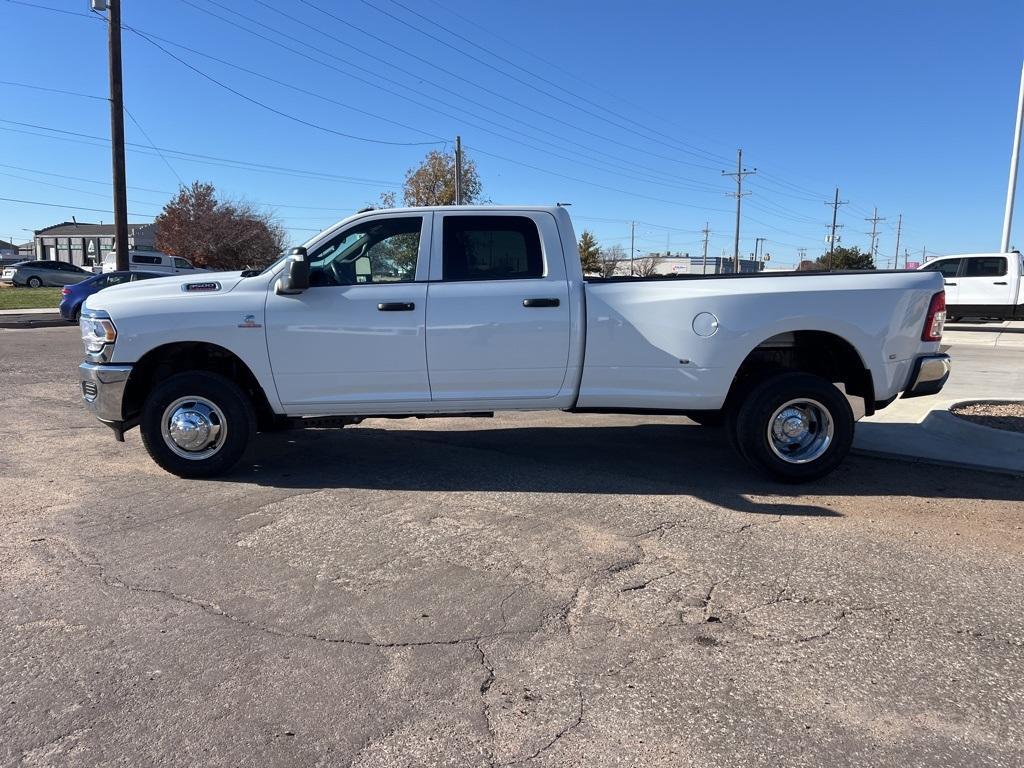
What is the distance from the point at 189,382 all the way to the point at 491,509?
2.53m

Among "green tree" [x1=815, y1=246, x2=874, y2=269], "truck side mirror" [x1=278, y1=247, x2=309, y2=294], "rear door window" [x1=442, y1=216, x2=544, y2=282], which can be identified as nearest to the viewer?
"truck side mirror" [x1=278, y1=247, x2=309, y2=294]

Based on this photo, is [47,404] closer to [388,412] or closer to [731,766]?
[388,412]

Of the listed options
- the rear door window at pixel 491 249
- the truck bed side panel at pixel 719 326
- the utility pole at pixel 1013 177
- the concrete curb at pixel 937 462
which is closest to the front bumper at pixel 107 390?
the rear door window at pixel 491 249

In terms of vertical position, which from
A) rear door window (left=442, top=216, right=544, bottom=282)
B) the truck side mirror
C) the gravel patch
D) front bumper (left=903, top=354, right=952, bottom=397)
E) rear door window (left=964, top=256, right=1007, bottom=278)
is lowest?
the gravel patch

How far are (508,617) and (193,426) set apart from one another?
10.8 ft

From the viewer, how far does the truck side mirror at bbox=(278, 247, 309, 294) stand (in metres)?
5.26

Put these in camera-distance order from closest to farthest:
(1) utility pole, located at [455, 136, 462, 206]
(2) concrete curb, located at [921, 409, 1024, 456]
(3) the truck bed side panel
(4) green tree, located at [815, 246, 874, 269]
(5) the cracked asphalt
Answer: (5) the cracked asphalt
(3) the truck bed side panel
(2) concrete curb, located at [921, 409, 1024, 456]
(1) utility pole, located at [455, 136, 462, 206]
(4) green tree, located at [815, 246, 874, 269]

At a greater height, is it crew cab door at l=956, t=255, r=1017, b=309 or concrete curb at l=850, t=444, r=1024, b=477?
crew cab door at l=956, t=255, r=1017, b=309

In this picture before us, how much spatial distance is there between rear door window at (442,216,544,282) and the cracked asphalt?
1.61m

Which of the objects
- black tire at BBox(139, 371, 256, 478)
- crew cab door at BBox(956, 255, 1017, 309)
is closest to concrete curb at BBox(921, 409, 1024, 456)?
black tire at BBox(139, 371, 256, 478)

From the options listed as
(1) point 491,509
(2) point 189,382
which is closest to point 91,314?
(2) point 189,382

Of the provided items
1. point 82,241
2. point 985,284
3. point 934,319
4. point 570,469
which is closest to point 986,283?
point 985,284

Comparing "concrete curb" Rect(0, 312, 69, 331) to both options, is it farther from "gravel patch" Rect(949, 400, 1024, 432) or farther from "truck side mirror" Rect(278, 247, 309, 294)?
"gravel patch" Rect(949, 400, 1024, 432)

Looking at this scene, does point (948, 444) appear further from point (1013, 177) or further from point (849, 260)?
point (849, 260)
